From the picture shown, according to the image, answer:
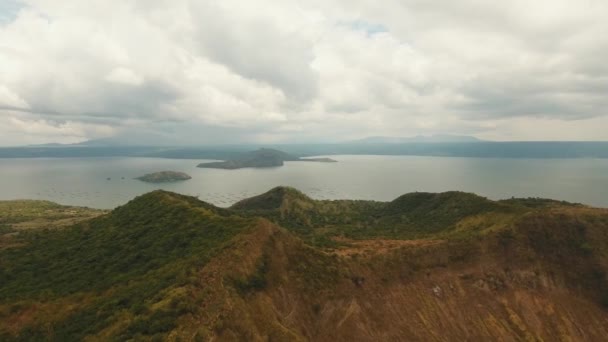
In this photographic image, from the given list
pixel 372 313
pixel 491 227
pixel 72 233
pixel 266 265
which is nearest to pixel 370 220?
pixel 491 227

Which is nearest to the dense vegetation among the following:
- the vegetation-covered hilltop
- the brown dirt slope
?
the vegetation-covered hilltop

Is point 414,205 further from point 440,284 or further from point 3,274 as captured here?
point 3,274

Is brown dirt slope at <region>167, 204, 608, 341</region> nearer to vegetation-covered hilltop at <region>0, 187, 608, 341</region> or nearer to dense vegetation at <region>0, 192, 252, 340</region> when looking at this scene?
vegetation-covered hilltop at <region>0, 187, 608, 341</region>

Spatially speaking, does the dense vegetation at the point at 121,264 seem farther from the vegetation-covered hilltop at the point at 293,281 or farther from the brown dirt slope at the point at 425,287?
the brown dirt slope at the point at 425,287

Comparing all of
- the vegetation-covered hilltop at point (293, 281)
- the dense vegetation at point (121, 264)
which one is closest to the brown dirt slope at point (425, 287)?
the vegetation-covered hilltop at point (293, 281)

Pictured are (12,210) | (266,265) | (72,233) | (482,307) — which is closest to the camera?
(266,265)

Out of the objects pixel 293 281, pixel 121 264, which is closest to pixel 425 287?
pixel 293 281

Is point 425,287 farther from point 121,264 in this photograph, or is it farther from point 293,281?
point 121,264

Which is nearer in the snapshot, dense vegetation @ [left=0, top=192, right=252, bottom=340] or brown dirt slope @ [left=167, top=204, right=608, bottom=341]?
dense vegetation @ [left=0, top=192, right=252, bottom=340]
